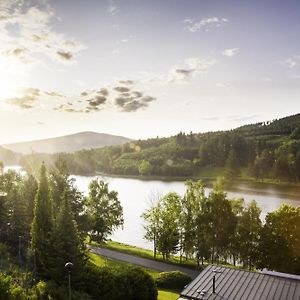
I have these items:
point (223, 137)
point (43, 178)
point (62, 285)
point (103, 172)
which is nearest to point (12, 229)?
point (43, 178)

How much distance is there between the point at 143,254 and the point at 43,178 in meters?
21.9

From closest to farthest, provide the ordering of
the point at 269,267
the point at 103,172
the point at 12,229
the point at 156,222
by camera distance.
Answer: the point at 269,267 → the point at 12,229 → the point at 156,222 → the point at 103,172

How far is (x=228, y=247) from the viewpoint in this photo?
40562mm

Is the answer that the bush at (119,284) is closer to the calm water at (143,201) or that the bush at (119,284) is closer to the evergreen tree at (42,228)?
the evergreen tree at (42,228)

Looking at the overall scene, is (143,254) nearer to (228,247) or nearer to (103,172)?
(228,247)

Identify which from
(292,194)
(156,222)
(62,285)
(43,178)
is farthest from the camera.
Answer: (292,194)

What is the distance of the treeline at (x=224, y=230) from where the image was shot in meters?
35.8

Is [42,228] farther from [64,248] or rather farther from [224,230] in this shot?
[224,230]

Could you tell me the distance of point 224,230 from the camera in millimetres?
40688

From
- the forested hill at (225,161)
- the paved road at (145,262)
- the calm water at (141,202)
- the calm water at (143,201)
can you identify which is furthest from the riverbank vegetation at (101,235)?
the forested hill at (225,161)

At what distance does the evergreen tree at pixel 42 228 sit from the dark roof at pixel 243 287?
12.5 meters

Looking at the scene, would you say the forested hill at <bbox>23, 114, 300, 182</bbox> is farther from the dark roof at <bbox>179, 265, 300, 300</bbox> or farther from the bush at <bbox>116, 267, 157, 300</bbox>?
the dark roof at <bbox>179, 265, 300, 300</bbox>

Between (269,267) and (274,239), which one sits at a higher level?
(274,239)

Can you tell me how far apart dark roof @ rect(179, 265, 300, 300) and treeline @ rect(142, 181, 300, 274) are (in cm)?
1464
